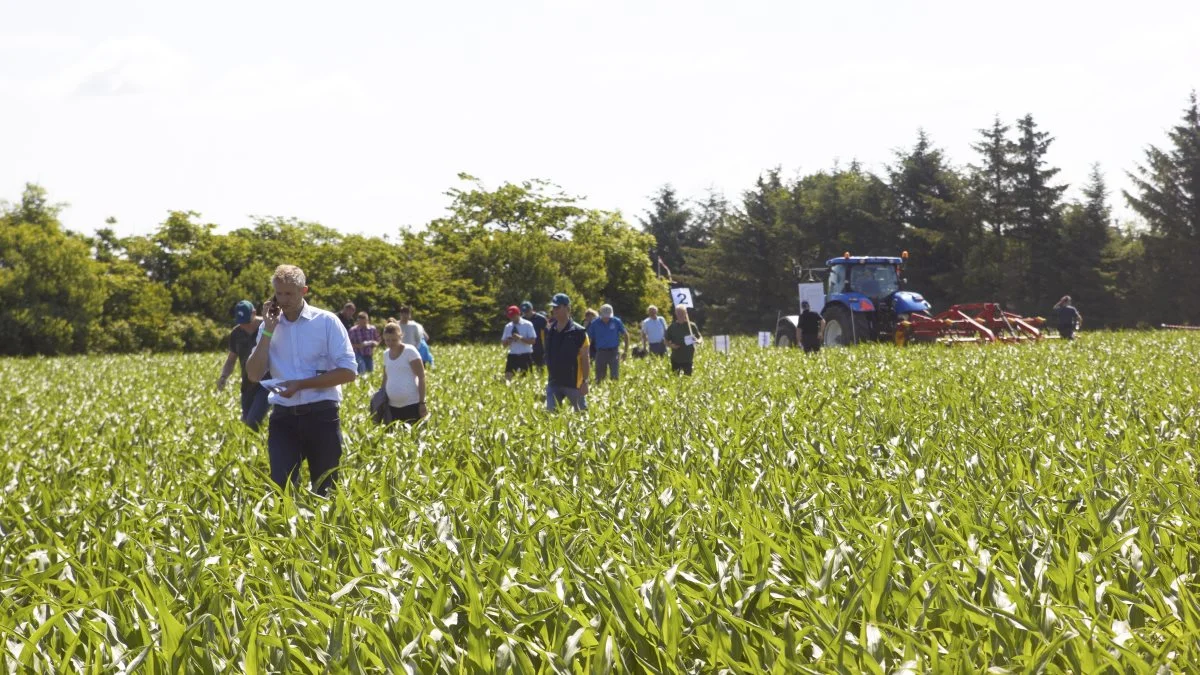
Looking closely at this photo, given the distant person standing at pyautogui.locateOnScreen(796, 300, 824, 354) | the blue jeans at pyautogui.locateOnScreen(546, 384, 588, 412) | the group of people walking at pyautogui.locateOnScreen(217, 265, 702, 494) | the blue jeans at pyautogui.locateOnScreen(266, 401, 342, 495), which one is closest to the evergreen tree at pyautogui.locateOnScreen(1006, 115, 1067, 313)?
the distant person standing at pyautogui.locateOnScreen(796, 300, 824, 354)

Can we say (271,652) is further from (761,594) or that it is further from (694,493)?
(694,493)

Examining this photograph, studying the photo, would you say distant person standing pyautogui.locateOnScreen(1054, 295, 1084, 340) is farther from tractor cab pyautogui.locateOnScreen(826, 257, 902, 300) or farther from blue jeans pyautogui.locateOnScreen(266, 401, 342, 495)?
blue jeans pyautogui.locateOnScreen(266, 401, 342, 495)

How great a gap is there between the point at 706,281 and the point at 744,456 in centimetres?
6193

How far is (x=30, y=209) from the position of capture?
2319 inches

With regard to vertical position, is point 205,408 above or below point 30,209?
below

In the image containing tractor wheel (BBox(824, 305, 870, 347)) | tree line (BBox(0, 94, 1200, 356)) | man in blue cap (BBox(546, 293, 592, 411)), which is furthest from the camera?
tree line (BBox(0, 94, 1200, 356))

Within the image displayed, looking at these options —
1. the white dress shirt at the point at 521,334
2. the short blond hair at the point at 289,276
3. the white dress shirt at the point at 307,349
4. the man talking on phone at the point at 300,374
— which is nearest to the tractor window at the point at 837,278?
the white dress shirt at the point at 521,334

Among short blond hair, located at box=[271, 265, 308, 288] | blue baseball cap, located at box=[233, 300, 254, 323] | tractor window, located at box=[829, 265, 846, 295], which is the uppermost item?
tractor window, located at box=[829, 265, 846, 295]

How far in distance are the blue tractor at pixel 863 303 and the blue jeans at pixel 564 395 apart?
13824mm

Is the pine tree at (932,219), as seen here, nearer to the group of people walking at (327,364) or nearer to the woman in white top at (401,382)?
the group of people walking at (327,364)

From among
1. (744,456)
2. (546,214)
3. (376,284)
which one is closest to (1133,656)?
(744,456)

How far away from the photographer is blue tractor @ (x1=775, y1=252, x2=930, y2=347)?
24.2m

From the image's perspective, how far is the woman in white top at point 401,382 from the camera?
9133mm

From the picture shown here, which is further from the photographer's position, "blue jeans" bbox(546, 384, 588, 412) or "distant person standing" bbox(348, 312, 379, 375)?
"distant person standing" bbox(348, 312, 379, 375)
